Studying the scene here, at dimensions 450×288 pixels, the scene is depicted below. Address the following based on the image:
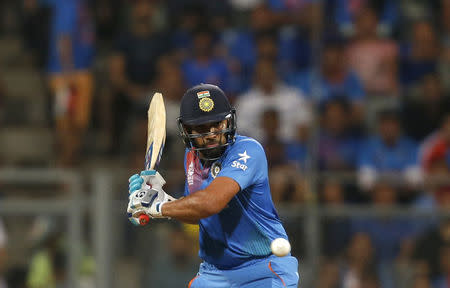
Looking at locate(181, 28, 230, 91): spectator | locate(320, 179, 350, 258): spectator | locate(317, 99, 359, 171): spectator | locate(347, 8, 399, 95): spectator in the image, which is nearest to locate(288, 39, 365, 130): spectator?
locate(347, 8, 399, 95): spectator

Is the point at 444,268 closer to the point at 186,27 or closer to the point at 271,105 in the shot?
the point at 271,105

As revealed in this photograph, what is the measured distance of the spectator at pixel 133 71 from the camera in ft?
36.2

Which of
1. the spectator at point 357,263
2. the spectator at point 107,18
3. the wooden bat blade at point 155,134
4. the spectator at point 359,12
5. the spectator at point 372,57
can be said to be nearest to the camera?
the wooden bat blade at point 155,134

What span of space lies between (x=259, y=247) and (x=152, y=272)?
158 inches

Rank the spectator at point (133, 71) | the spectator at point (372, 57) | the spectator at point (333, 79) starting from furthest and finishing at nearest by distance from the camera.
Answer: the spectator at point (133, 71), the spectator at point (372, 57), the spectator at point (333, 79)

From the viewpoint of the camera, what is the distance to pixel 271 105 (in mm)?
10258

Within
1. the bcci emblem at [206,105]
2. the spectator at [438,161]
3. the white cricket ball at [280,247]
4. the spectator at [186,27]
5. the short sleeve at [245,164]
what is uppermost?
the spectator at [186,27]

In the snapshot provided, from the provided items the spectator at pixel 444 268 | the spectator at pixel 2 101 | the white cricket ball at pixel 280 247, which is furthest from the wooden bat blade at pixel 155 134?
the spectator at pixel 2 101

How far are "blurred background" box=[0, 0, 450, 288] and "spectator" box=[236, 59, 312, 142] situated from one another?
2cm

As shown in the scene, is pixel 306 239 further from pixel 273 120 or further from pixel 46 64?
pixel 46 64

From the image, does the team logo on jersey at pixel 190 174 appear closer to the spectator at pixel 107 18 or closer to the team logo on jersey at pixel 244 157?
the team logo on jersey at pixel 244 157

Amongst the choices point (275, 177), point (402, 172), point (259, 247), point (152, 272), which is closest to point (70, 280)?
point (152, 272)

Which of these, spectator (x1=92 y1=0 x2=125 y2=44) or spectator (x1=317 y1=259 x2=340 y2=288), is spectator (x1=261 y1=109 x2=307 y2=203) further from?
spectator (x1=92 y1=0 x2=125 y2=44)

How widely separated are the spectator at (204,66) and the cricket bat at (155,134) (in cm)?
503
